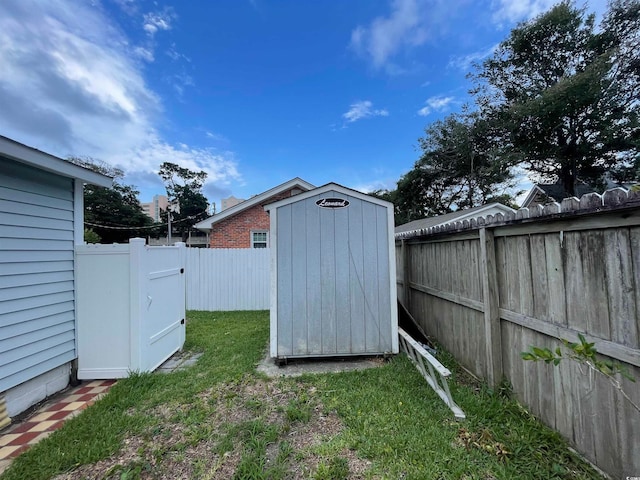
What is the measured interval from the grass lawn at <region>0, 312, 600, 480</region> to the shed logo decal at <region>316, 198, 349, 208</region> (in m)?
2.31

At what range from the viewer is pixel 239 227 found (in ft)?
37.1

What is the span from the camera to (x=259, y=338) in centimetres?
529

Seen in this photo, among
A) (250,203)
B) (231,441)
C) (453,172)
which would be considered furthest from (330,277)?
(453,172)

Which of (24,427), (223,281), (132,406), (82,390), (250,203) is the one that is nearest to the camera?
(24,427)

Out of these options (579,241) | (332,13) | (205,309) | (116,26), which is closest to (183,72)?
(116,26)

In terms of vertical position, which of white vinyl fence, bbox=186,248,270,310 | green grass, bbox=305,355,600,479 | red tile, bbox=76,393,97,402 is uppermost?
white vinyl fence, bbox=186,248,270,310

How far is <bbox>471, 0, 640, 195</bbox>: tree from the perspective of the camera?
14570 millimetres

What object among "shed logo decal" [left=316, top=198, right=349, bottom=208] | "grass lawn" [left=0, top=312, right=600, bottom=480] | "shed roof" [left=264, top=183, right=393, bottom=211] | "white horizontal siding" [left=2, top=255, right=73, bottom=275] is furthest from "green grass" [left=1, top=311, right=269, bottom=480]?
"shed logo decal" [left=316, top=198, right=349, bottom=208]

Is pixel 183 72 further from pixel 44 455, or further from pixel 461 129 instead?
pixel 461 129

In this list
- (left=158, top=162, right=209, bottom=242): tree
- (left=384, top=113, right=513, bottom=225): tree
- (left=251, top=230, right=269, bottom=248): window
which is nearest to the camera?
(left=251, top=230, right=269, bottom=248): window

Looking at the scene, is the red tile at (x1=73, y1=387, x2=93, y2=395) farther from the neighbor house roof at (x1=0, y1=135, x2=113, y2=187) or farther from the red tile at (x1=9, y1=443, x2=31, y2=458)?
the neighbor house roof at (x1=0, y1=135, x2=113, y2=187)

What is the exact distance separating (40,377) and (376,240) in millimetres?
4392

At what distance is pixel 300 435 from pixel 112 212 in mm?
34840

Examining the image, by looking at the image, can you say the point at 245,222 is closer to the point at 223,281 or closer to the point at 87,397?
the point at 223,281
